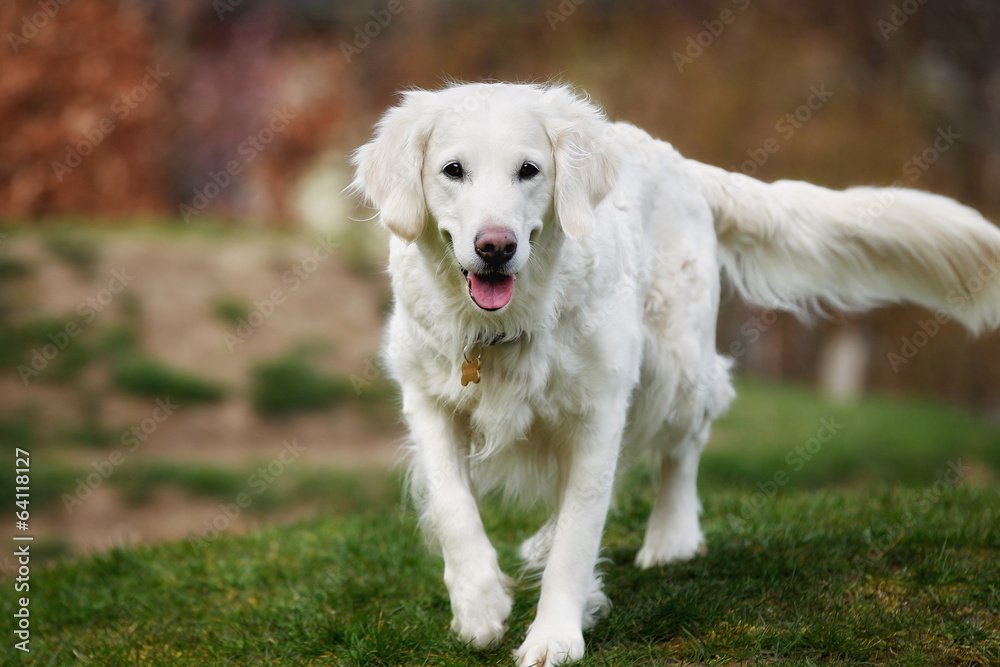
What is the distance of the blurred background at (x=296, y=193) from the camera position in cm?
978

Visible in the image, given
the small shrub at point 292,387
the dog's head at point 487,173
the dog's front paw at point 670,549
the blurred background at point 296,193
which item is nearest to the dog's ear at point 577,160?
the dog's head at point 487,173

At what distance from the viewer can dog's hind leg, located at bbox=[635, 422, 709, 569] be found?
4207mm

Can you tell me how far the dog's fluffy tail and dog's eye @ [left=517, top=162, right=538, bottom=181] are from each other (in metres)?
1.60

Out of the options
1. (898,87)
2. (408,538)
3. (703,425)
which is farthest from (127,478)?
(898,87)

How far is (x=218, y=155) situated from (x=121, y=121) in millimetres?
2643

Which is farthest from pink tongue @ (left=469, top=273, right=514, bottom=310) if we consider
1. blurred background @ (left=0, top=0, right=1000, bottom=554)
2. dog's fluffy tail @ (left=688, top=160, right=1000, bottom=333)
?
blurred background @ (left=0, top=0, right=1000, bottom=554)

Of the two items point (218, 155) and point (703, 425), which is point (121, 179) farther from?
point (703, 425)

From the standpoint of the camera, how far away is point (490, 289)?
3053 millimetres

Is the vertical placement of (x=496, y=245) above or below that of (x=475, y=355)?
above

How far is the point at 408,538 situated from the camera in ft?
16.0

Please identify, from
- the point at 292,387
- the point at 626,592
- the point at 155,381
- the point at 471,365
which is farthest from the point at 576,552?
the point at 155,381

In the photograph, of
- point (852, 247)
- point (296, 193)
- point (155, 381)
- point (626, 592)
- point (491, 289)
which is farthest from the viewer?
point (296, 193)

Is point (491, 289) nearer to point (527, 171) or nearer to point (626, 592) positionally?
point (527, 171)

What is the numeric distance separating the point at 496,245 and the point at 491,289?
183mm
